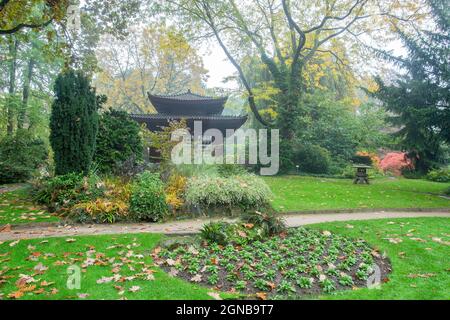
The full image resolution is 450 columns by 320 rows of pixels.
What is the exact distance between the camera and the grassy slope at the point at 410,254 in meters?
3.83

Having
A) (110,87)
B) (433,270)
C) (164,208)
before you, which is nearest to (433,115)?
(433,270)

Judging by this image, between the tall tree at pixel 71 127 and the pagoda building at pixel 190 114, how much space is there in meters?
9.13

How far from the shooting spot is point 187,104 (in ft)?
64.3

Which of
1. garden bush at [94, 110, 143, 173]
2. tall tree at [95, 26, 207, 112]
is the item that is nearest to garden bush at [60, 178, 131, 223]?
garden bush at [94, 110, 143, 173]

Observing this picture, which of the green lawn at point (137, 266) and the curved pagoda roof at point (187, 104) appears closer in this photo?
the green lawn at point (137, 266)

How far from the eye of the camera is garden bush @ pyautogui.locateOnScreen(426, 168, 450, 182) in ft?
55.3

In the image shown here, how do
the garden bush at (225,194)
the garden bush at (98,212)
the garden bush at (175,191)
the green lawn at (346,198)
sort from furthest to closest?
the green lawn at (346,198) → the garden bush at (225,194) → the garden bush at (175,191) → the garden bush at (98,212)

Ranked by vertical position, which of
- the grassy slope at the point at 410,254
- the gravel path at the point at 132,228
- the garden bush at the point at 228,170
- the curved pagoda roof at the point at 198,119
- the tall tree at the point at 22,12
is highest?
the tall tree at the point at 22,12

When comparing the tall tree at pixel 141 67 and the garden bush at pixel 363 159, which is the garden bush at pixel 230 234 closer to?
the garden bush at pixel 363 159

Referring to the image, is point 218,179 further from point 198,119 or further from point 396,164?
point 396,164

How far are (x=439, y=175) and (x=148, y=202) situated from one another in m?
16.9

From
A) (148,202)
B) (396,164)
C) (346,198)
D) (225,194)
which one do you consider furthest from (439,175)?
(148,202)

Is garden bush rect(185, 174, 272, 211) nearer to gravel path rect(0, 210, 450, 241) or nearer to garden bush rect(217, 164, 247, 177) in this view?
gravel path rect(0, 210, 450, 241)

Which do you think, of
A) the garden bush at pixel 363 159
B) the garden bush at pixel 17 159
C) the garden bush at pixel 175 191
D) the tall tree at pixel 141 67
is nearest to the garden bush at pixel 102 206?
the garden bush at pixel 175 191
